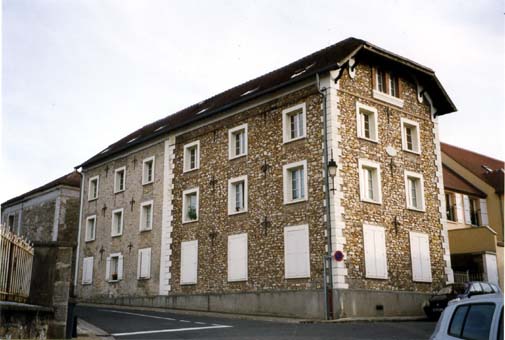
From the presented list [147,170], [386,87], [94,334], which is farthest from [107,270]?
[94,334]

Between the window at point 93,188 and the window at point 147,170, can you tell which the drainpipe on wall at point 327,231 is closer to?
the window at point 147,170

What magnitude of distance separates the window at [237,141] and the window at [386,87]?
5534 mm

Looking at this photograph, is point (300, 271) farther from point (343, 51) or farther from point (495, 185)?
point (495, 185)

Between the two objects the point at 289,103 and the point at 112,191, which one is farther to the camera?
the point at 112,191

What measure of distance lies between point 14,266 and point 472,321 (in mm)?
7827

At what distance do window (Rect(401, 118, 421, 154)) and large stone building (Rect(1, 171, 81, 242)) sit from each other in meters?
20.7

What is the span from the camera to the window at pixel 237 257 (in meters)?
22.8

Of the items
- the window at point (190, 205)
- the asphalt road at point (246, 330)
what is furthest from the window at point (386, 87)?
the asphalt road at point (246, 330)

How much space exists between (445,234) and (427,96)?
589 centimetres

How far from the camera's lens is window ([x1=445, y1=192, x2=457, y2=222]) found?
101ft

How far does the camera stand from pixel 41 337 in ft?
34.0

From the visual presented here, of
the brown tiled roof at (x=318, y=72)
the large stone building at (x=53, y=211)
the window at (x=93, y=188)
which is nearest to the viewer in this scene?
the brown tiled roof at (x=318, y=72)

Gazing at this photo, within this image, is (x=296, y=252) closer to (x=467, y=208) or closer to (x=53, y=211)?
(x=467, y=208)

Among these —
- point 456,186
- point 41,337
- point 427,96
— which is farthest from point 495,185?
point 41,337
